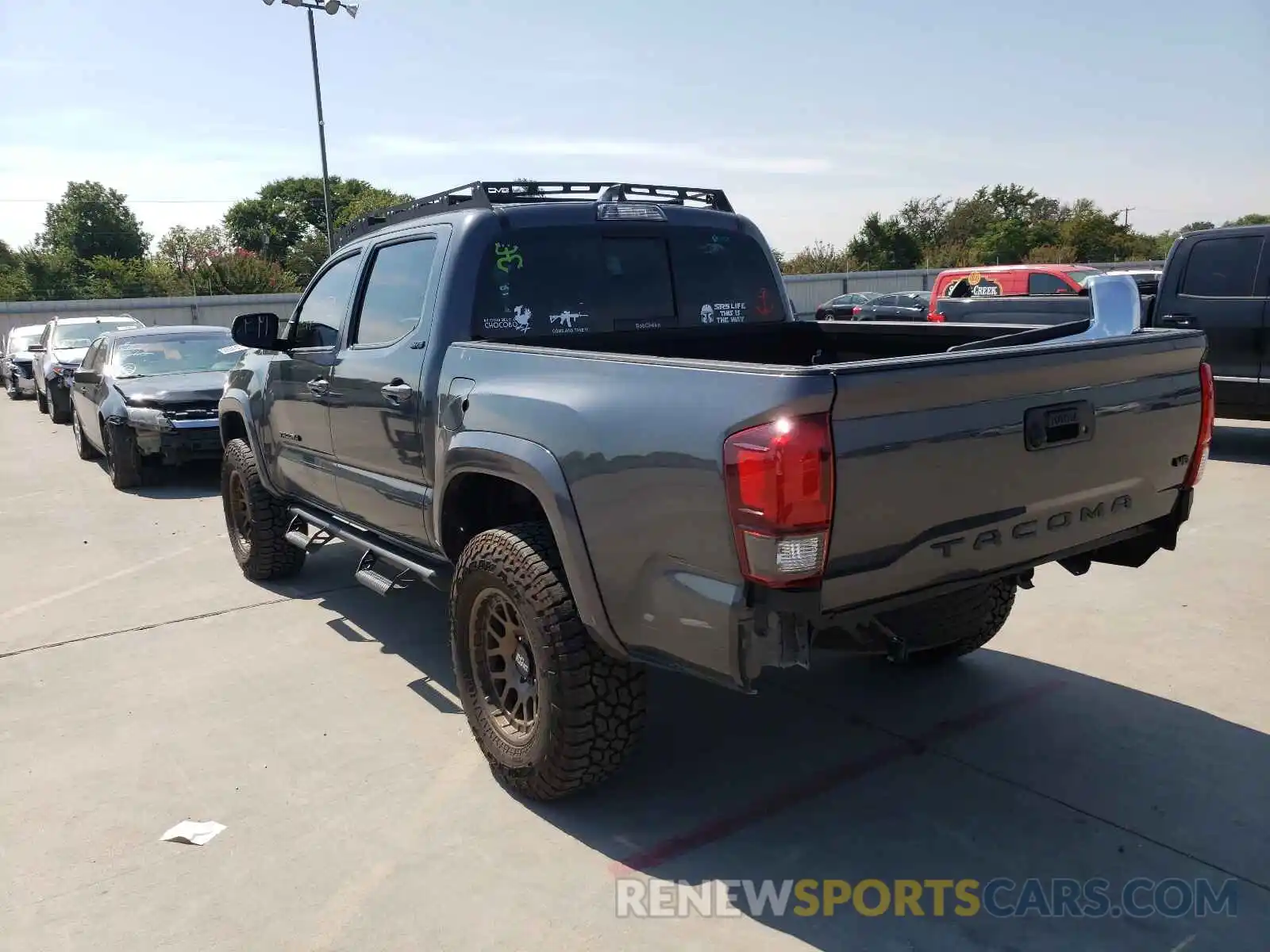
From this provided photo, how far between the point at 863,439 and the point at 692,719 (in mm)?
2030

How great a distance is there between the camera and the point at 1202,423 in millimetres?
3516

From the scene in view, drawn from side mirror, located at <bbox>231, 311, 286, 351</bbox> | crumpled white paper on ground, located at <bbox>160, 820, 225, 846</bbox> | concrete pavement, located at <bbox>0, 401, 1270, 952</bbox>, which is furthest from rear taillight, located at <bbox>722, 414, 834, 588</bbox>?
side mirror, located at <bbox>231, 311, 286, 351</bbox>

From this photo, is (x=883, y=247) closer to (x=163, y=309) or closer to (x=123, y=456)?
(x=163, y=309)

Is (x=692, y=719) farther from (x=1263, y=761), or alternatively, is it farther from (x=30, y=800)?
(x=30, y=800)

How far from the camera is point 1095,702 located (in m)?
4.22

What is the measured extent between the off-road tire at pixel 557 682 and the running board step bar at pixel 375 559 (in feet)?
2.53

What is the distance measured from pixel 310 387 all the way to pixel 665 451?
2.95m

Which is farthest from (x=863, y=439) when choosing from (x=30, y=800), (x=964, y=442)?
(x=30, y=800)

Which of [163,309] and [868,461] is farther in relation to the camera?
[163,309]

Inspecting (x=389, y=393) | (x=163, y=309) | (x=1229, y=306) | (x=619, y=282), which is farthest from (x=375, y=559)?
(x=163, y=309)

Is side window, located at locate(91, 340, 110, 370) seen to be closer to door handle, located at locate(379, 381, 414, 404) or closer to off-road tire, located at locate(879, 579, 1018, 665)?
door handle, located at locate(379, 381, 414, 404)

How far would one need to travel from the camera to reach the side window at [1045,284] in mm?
17417

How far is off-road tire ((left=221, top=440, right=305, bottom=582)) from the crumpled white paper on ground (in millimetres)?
2720

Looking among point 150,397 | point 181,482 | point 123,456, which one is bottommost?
point 181,482
